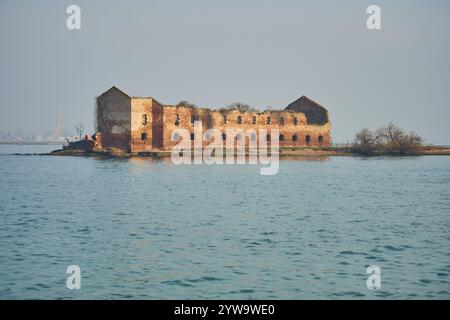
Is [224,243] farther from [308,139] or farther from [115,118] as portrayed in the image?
[308,139]

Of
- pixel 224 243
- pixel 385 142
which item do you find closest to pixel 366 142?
pixel 385 142

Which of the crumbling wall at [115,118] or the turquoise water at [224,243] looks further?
the crumbling wall at [115,118]

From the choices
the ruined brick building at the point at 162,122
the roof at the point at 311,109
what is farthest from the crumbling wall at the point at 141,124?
the roof at the point at 311,109

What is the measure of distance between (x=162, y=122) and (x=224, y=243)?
162ft

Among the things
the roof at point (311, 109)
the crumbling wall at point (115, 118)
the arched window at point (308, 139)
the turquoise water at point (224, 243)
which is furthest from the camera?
the roof at point (311, 109)

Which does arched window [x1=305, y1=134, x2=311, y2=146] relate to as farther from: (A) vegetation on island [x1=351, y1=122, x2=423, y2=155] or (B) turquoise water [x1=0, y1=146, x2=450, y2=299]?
(B) turquoise water [x1=0, y1=146, x2=450, y2=299]

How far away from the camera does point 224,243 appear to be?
16.2 meters

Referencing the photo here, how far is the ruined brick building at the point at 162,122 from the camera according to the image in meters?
62.8

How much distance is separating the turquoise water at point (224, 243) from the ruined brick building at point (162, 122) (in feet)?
104

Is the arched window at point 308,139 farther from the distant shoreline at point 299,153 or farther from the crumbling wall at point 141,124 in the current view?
the crumbling wall at point 141,124

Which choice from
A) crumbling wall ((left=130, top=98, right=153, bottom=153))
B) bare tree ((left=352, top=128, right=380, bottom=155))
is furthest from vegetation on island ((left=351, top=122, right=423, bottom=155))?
crumbling wall ((left=130, top=98, right=153, bottom=153))
